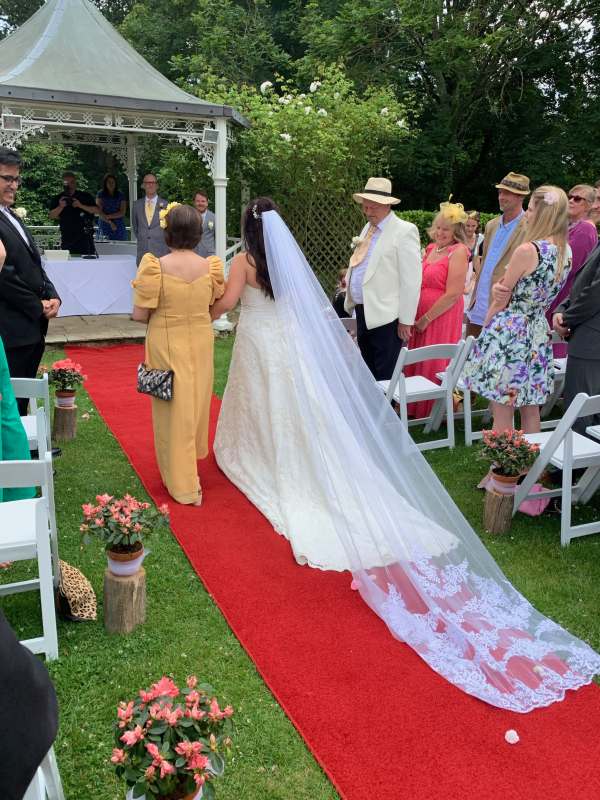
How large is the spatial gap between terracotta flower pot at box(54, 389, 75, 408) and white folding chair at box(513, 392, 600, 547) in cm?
356

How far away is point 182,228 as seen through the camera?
4293 mm

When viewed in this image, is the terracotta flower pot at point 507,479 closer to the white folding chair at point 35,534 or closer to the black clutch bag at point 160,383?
the black clutch bag at point 160,383

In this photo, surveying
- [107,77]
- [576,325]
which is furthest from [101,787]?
[107,77]

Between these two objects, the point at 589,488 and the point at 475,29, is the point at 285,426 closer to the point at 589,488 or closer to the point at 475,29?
the point at 589,488

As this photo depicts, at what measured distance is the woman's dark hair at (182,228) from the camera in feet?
14.1

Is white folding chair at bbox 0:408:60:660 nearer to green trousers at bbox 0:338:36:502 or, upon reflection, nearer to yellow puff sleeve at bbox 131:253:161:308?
green trousers at bbox 0:338:36:502

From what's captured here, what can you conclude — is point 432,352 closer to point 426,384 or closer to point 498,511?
point 426,384

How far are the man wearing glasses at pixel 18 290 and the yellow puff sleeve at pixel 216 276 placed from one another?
1.21 m

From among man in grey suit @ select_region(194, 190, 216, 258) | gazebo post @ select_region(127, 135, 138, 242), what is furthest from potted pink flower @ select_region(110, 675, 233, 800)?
gazebo post @ select_region(127, 135, 138, 242)

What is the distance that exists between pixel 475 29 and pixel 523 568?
15.7m

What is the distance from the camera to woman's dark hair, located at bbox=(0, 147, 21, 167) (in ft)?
14.5

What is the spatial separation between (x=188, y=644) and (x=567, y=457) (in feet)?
7.90

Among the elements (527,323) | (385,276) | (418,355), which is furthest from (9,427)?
(527,323)

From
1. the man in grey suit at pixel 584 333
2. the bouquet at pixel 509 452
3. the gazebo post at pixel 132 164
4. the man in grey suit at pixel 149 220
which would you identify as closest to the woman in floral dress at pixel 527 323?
the man in grey suit at pixel 584 333
